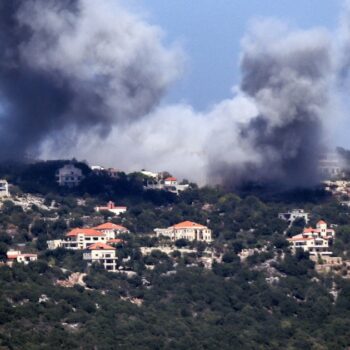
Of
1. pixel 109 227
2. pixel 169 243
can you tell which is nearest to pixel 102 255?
pixel 169 243

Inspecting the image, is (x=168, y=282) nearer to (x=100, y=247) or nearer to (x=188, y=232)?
(x=100, y=247)

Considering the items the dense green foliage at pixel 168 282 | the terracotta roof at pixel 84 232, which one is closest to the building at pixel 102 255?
the dense green foliage at pixel 168 282

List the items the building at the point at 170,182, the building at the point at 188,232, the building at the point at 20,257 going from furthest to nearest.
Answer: the building at the point at 170,182
the building at the point at 188,232
the building at the point at 20,257

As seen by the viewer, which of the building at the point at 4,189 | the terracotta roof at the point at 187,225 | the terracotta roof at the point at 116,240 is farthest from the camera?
the building at the point at 4,189

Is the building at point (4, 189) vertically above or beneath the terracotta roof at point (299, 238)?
above

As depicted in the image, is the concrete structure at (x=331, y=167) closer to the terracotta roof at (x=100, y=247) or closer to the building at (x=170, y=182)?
the building at (x=170, y=182)

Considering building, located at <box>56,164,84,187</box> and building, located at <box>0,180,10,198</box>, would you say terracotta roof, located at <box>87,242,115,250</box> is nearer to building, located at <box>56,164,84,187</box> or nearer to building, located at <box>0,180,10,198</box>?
building, located at <box>0,180,10,198</box>

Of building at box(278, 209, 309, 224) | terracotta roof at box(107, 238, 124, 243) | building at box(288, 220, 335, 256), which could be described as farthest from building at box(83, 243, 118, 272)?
building at box(278, 209, 309, 224)
